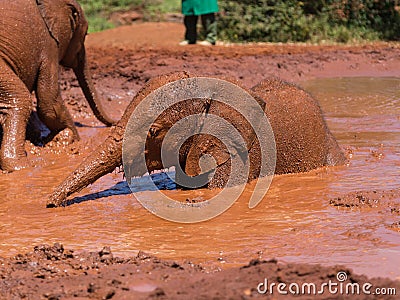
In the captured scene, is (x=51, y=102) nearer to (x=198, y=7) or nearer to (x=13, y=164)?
(x=13, y=164)

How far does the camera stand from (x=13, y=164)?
825 centimetres

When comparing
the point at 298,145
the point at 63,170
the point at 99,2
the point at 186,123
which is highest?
the point at 186,123

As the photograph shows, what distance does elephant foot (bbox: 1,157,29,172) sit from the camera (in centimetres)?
820

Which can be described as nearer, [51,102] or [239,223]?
[239,223]

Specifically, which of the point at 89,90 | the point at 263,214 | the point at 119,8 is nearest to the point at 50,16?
the point at 89,90

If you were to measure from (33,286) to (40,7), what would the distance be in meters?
5.37

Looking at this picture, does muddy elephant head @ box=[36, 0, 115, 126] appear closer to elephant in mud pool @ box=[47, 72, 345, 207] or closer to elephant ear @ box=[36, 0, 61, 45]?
elephant ear @ box=[36, 0, 61, 45]

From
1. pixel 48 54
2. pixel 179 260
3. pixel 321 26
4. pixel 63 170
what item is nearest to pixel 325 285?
pixel 179 260

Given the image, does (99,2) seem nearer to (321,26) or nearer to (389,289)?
(321,26)

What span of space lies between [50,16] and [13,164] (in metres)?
2.03

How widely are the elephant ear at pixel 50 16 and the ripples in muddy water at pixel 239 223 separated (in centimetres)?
180

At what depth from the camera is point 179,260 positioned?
5.08 metres

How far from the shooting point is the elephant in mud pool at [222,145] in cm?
651

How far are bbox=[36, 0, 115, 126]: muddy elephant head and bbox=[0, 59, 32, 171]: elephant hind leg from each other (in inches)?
36.2
